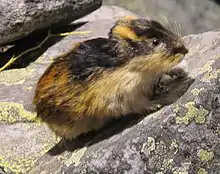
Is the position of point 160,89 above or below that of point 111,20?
above

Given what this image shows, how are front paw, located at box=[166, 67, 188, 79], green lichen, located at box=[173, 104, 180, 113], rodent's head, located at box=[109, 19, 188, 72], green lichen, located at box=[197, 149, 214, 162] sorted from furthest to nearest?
front paw, located at box=[166, 67, 188, 79] < rodent's head, located at box=[109, 19, 188, 72] < green lichen, located at box=[173, 104, 180, 113] < green lichen, located at box=[197, 149, 214, 162]

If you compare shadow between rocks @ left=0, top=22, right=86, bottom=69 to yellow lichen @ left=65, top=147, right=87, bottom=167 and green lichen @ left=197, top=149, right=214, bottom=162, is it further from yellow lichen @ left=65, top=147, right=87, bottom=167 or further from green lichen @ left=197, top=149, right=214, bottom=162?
green lichen @ left=197, top=149, right=214, bottom=162

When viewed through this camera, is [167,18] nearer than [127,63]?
No

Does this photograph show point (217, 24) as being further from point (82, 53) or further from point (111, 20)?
point (82, 53)

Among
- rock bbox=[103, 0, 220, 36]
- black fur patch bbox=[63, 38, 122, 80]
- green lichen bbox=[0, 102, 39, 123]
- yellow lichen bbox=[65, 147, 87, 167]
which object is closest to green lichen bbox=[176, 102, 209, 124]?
black fur patch bbox=[63, 38, 122, 80]

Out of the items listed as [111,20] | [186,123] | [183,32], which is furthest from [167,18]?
[186,123]

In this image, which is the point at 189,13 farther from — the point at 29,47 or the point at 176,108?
the point at 176,108
